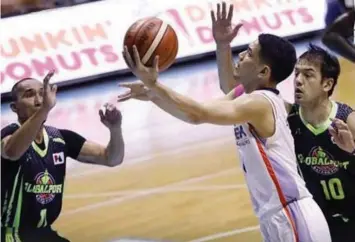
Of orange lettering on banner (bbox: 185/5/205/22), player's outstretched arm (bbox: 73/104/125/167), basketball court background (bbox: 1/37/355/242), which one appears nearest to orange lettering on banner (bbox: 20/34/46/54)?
basketball court background (bbox: 1/37/355/242)

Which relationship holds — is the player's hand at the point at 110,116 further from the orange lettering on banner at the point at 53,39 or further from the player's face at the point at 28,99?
the orange lettering on banner at the point at 53,39

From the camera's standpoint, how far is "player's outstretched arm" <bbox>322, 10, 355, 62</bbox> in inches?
161

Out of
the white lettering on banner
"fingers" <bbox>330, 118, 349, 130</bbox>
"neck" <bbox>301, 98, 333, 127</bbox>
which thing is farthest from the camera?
the white lettering on banner

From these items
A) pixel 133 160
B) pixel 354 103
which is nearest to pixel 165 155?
pixel 133 160

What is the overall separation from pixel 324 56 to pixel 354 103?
59cm

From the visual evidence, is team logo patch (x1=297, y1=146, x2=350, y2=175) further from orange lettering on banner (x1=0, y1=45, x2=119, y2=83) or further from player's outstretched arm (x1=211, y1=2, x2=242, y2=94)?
orange lettering on banner (x1=0, y1=45, x2=119, y2=83)

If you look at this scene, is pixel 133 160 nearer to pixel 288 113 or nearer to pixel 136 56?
pixel 288 113

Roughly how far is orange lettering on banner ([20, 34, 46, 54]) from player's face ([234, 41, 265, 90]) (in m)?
1.48

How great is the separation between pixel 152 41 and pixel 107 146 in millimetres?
675

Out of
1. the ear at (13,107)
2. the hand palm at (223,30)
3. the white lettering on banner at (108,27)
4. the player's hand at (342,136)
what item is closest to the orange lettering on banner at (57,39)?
the white lettering on banner at (108,27)

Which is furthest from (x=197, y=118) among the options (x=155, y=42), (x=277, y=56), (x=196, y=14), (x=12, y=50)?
(x=196, y=14)

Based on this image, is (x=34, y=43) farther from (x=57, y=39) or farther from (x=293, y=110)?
(x=293, y=110)

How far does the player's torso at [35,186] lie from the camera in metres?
3.28

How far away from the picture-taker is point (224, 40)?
3.49m
